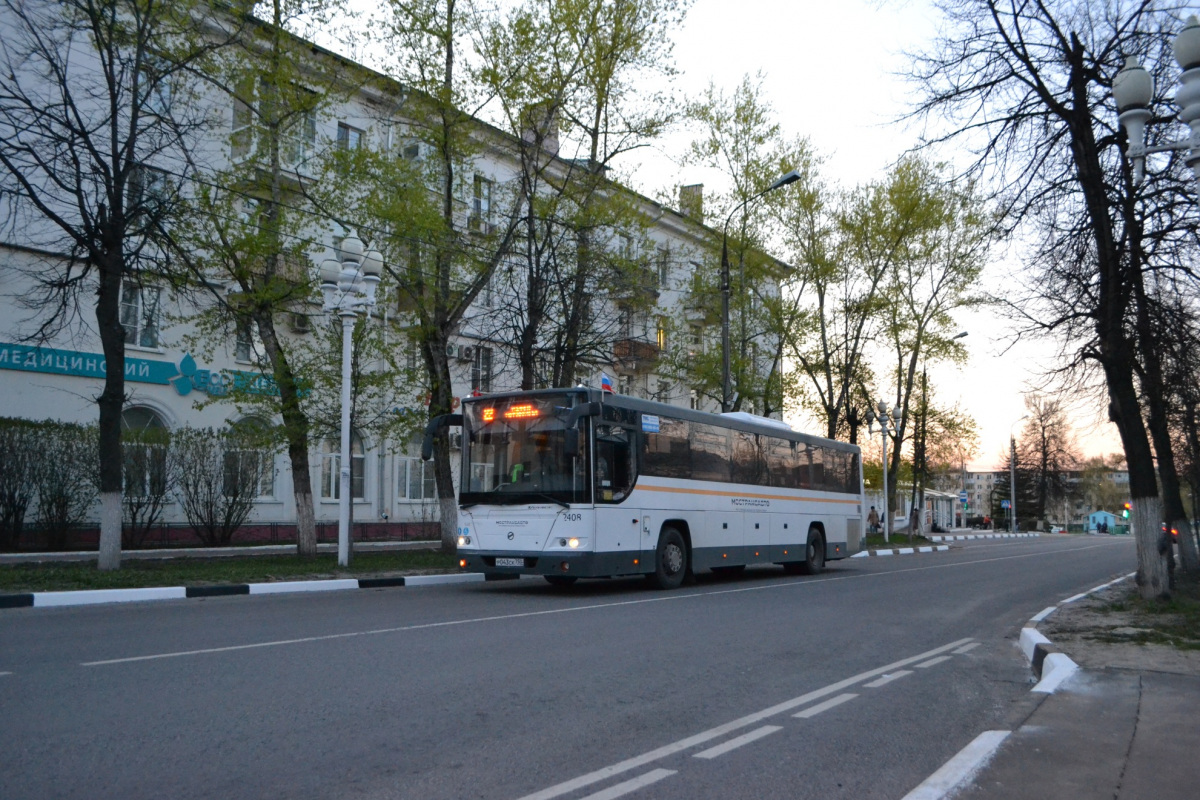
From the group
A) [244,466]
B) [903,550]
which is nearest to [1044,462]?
[903,550]

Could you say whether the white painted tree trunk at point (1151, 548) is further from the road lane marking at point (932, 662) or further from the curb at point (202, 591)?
the curb at point (202, 591)

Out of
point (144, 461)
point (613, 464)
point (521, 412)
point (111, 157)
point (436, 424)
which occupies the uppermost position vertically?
point (111, 157)

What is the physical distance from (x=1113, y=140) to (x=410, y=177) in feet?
45.1

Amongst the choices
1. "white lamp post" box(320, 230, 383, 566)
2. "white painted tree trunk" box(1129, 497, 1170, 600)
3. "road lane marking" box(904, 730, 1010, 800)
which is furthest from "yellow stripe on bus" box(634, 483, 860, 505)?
"road lane marking" box(904, 730, 1010, 800)

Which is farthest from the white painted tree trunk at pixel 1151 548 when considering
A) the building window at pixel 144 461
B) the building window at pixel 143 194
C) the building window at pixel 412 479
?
the building window at pixel 412 479

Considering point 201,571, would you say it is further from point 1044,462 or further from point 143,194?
point 1044,462

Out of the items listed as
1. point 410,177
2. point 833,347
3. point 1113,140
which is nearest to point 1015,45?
point 1113,140

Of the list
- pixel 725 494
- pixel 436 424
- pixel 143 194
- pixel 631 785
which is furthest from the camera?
pixel 725 494

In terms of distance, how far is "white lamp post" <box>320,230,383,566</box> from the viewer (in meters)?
18.4

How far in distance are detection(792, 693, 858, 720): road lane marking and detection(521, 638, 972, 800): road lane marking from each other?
4.3 inches

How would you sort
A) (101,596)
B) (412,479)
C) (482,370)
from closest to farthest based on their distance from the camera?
(101,596)
(482,370)
(412,479)

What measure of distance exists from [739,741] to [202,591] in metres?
11.1

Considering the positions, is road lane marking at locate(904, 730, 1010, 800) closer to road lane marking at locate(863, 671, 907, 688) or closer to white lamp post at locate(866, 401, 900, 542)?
road lane marking at locate(863, 671, 907, 688)

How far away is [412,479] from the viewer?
3788cm
